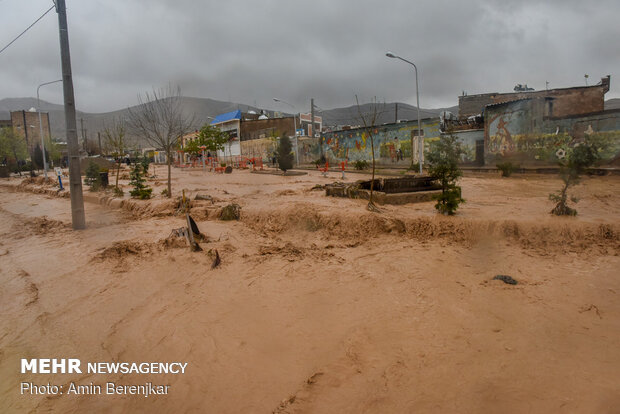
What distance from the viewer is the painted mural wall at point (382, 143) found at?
31.4 m

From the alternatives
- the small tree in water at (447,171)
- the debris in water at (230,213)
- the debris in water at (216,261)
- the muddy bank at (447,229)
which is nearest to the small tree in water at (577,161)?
the muddy bank at (447,229)

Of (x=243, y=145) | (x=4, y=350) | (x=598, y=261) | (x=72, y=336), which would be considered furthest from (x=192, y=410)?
(x=243, y=145)

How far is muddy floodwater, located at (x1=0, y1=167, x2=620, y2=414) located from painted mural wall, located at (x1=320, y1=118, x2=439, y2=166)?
897 inches

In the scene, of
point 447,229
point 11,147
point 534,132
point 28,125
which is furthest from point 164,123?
point 28,125

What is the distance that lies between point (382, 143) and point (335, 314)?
103 feet

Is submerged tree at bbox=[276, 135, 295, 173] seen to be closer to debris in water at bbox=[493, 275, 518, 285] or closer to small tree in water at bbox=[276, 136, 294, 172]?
small tree in water at bbox=[276, 136, 294, 172]

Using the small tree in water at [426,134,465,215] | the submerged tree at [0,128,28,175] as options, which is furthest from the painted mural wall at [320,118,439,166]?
the submerged tree at [0,128,28,175]

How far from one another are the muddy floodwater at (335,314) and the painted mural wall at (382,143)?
22775mm

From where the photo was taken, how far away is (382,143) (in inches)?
1371

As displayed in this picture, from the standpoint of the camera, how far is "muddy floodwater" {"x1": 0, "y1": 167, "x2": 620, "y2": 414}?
3455 millimetres

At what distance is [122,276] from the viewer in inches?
256

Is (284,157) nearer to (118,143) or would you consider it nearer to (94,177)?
(118,143)

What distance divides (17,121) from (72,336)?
78.5 meters

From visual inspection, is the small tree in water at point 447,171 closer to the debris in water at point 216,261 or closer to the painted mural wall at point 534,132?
the debris in water at point 216,261
